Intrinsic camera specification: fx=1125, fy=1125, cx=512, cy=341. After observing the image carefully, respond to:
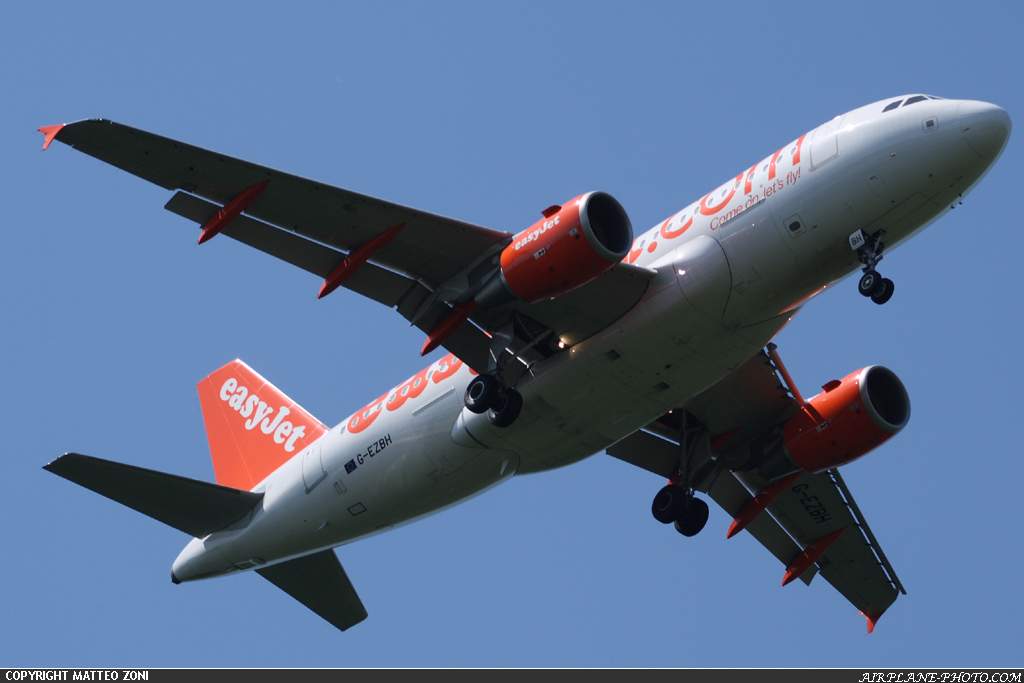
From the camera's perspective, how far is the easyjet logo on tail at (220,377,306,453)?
98.1 feet

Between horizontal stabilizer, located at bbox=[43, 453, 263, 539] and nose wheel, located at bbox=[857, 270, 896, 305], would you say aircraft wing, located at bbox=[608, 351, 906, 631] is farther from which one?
horizontal stabilizer, located at bbox=[43, 453, 263, 539]

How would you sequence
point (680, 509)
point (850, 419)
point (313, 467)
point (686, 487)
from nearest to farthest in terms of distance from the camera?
1. point (850, 419)
2. point (313, 467)
3. point (680, 509)
4. point (686, 487)

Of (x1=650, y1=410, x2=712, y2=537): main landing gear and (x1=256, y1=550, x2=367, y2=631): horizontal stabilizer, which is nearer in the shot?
(x1=650, y1=410, x2=712, y2=537): main landing gear

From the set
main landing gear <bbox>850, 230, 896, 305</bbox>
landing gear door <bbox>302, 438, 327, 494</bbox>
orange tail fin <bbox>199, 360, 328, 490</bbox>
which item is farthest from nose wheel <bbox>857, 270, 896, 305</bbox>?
orange tail fin <bbox>199, 360, 328, 490</bbox>

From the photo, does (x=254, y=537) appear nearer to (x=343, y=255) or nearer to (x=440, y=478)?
(x=440, y=478)

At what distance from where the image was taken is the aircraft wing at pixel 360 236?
2172cm

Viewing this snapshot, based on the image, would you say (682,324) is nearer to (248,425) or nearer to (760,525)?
(760,525)

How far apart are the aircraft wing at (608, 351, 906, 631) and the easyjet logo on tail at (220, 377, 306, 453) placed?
848 cm

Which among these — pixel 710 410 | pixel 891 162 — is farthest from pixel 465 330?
pixel 891 162

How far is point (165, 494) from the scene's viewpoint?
26.9 meters

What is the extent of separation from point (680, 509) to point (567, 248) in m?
9.33

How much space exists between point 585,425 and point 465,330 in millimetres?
3321

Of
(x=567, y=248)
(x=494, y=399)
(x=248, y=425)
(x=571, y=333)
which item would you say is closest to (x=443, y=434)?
(x=494, y=399)
